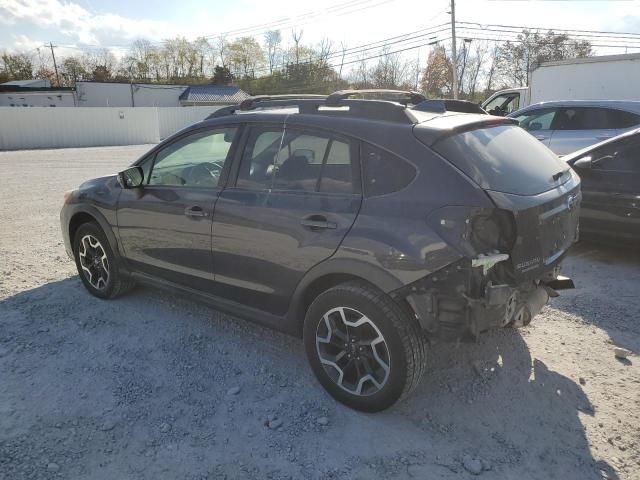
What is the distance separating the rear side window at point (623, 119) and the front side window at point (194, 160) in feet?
24.1

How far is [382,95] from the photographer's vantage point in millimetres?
3967

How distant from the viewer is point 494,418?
287 cm

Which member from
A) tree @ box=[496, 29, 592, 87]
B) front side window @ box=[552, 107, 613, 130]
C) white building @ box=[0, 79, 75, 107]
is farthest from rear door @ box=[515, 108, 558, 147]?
white building @ box=[0, 79, 75, 107]

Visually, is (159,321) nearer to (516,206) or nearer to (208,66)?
(516,206)

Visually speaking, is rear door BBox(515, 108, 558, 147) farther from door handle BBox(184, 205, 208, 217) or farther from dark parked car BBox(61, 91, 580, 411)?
door handle BBox(184, 205, 208, 217)

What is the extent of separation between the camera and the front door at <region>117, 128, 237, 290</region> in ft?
11.8

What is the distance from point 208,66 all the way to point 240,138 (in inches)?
2898

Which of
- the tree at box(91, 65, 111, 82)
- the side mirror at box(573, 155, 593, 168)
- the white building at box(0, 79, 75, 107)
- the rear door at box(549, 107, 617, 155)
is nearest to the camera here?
the side mirror at box(573, 155, 593, 168)

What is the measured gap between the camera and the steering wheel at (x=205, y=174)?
3.59 m

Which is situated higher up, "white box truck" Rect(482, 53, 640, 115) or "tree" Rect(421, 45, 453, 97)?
"tree" Rect(421, 45, 453, 97)

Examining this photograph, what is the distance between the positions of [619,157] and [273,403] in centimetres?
458

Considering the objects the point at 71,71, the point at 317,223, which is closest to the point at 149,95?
the point at 71,71

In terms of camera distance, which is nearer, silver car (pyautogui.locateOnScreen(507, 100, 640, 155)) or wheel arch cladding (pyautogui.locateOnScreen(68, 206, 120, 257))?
wheel arch cladding (pyautogui.locateOnScreen(68, 206, 120, 257))

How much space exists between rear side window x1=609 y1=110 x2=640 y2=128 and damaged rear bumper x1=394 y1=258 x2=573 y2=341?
7.00 m
